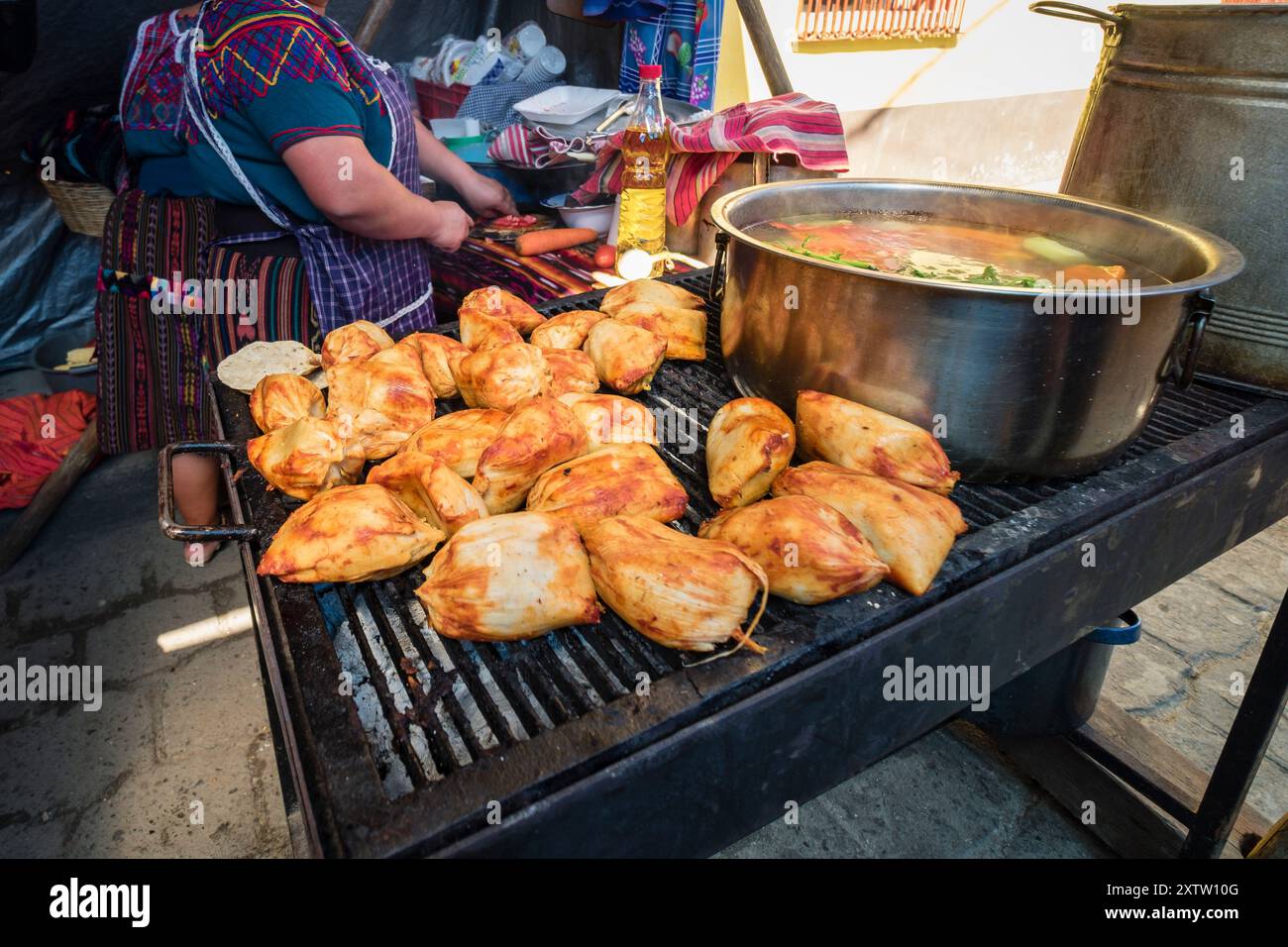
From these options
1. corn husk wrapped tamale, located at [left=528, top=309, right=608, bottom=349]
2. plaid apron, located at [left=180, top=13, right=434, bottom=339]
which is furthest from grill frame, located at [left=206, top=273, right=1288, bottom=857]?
plaid apron, located at [left=180, top=13, right=434, bottom=339]

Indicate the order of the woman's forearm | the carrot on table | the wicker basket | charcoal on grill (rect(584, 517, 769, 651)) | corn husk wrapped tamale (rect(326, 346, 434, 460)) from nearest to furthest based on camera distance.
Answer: charcoal on grill (rect(584, 517, 769, 651))
corn husk wrapped tamale (rect(326, 346, 434, 460))
the woman's forearm
the carrot on table
the wicker basket

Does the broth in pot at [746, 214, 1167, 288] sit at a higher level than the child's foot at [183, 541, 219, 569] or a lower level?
higher

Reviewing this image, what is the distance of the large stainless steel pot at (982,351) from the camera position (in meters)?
1.26

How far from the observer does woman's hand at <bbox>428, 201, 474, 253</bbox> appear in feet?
9.80

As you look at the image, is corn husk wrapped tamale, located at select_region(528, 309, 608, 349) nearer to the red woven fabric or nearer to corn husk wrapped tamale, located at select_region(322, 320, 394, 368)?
corn husk wrapped tamale, located at select_region(322, 320, 394, 368)

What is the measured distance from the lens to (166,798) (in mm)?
2369

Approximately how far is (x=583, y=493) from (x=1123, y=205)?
1622 mm

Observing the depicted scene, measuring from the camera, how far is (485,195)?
399cm

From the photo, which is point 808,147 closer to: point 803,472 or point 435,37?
point 803,472

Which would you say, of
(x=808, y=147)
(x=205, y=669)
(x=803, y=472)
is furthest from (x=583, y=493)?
(x=808, y=147)

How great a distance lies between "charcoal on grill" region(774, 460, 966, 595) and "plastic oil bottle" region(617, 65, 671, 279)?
2.35 metres

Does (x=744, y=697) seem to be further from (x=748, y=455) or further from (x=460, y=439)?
(x=460, y=439)

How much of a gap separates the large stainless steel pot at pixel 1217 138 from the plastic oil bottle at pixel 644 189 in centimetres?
189

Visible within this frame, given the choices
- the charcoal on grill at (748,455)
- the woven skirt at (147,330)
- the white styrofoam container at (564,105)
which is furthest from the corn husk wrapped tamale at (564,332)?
the white styrofoam container at (564,105)
